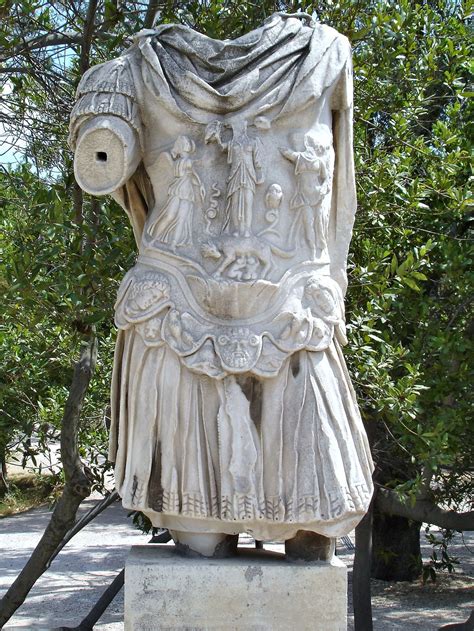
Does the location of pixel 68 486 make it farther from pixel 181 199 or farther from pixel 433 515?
A: pixel 181 199

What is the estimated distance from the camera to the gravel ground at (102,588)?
8.29m

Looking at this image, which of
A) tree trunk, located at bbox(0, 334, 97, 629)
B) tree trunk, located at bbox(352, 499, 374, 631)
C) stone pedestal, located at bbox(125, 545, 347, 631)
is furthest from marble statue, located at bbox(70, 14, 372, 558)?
tree trunk, located at bbox(352, 499, 374, 631)

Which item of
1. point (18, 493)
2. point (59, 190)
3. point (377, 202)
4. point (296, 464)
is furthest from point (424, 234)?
point (18, 493)

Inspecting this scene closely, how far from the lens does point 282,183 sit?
132 inches

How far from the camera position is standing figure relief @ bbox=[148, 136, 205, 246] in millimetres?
3332

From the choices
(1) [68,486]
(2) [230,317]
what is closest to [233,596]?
(2) [230,317]

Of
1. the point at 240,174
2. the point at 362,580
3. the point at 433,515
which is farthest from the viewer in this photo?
the point at 433,515

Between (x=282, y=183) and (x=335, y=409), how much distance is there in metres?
0.77

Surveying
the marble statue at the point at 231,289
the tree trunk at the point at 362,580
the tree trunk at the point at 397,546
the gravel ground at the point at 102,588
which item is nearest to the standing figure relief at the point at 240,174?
the marble statue at the point at 231,289

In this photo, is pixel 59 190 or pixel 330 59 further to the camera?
pixel 59 190

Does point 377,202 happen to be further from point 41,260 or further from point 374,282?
point 41,260

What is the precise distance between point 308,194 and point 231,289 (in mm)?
428

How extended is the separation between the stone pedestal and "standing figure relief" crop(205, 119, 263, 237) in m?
1.10

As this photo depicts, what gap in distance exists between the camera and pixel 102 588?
952 centimetres
